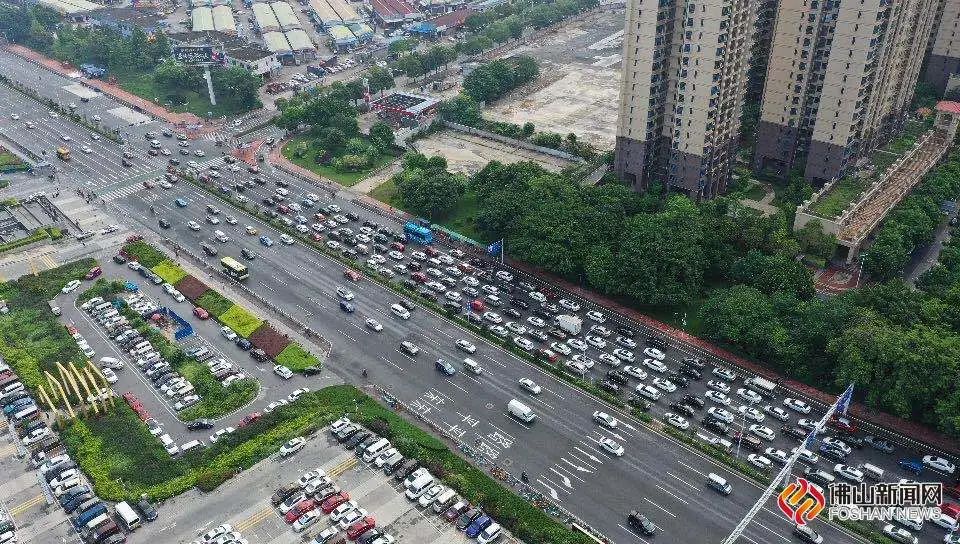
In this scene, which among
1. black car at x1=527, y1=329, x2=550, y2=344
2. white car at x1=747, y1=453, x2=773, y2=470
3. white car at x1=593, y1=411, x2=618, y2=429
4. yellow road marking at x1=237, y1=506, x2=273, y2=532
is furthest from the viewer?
black car at x1=527, y1=329, x2=550, y2=344

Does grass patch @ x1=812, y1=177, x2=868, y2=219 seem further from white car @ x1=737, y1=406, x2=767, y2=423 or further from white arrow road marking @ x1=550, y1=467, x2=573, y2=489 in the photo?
white arrow road marking @ x1=550, y1=467, x2=573, y2=489

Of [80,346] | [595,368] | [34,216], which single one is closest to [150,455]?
[80,346]

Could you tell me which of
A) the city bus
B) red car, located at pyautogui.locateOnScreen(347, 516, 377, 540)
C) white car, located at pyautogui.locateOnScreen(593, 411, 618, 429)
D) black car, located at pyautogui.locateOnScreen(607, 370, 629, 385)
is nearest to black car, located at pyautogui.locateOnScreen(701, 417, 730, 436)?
white car, located at pyautogui.locateOnScreen(593, 411, 618, 429)

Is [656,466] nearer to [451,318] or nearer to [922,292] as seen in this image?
[451,318]

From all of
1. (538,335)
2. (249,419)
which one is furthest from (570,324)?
(249,419)

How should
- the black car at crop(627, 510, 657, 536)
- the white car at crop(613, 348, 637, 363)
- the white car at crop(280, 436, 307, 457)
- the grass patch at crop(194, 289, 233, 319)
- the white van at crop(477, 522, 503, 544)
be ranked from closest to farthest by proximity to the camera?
the white van at crop(477, 522, 503, 544) → the black car at crop(627, 510, 657, 536) → the white car at crop(280, 436, 307, 457) → the white car at crop(613, 348, 637, 363) → the grass patch at crop(194, 289, 233, 319)

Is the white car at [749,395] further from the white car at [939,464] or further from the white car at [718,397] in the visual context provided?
the white car at [939,464]
